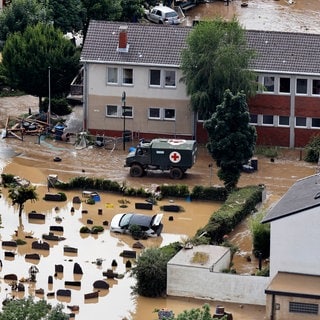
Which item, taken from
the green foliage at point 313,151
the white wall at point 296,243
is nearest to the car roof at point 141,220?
the white wall at point 296,243

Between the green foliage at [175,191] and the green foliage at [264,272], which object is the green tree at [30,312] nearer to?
the green foliage at [264,272]

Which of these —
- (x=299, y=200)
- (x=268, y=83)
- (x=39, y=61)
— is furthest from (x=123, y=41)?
(x=299, y=200)

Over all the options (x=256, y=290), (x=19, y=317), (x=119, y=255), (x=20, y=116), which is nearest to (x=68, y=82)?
(x=20, y=116)

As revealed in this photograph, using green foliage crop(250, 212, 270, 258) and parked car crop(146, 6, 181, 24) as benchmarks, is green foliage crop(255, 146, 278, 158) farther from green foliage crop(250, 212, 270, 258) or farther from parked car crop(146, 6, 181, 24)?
parked car crop(146, 6, 181, 24)

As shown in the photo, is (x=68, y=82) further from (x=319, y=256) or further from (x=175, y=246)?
(x=319, y=256)

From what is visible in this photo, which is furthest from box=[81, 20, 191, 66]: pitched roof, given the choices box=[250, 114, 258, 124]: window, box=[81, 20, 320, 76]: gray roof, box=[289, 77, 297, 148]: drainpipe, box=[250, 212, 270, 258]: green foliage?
box=[250, 212, 270, 258]: green foliage

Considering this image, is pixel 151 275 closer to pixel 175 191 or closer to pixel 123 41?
pixel 175 191
